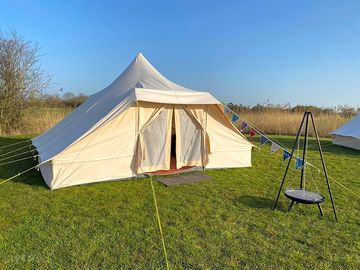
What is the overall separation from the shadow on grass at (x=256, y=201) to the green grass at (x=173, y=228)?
1 centimetres

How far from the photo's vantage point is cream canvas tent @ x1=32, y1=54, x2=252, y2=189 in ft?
15.5

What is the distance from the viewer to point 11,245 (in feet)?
9.31

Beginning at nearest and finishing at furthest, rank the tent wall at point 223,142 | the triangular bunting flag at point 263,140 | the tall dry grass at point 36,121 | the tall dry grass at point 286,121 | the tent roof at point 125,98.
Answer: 1. the tent roof at point 125,98
2. the triangular bunting flag at point 263,140
3. the tent wall at point 223,142
4. the tall dry grass at point 36,121
5. the tall dry grass at point 286,121

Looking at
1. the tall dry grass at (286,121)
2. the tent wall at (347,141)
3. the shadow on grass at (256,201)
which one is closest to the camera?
the shadow on grass at (256,201)

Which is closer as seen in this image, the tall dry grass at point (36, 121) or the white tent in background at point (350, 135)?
the white tent in background at point (350, 135)

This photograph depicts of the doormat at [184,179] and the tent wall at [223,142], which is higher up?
the tent wall at [223,142]

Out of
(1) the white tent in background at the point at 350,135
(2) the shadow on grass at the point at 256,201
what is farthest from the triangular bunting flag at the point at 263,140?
(1) the white tent in background at the point at 350,135

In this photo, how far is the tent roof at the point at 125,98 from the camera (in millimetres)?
4887

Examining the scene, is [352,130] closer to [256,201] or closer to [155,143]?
[256,201]

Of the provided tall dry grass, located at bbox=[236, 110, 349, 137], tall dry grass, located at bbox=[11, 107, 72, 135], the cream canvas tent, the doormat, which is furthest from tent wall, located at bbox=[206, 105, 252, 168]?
tall dry grass, located at bbox=[11, 107, 72, 135]

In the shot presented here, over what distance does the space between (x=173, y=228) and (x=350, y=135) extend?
802cm

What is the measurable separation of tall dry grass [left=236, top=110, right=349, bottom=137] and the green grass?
8175 mm

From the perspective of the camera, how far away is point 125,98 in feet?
16.5

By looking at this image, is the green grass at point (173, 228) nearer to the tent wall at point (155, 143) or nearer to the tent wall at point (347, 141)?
the tent wall at point (155, 143)
